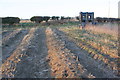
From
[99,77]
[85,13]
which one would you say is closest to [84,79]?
[99,77]

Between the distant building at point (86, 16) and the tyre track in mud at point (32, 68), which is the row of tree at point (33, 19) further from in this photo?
the tyre track in mud at point (32, 68)

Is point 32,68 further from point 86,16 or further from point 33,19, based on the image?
point 33,19

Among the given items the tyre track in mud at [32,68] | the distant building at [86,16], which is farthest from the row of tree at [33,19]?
the tyre track in mud at [32,68]

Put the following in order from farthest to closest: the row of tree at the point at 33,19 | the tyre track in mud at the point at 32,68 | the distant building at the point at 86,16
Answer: the row of tree at the point at 33,19, the distant building at the point at 86,16, the tyre track in mud at the point at 32,68

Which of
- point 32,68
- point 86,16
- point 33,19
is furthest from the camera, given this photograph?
point 33,19

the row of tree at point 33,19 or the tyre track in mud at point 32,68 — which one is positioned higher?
the row of tree at point 33,19

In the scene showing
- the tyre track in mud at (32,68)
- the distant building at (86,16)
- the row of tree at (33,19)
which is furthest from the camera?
the row of tree at (33,19)

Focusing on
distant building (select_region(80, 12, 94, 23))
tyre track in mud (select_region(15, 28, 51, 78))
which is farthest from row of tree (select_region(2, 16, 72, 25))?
tyre track in mud (select_region(15, 28, 51, 78))

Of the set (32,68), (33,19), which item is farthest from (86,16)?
(33,19)

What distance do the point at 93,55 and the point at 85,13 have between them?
18754mm

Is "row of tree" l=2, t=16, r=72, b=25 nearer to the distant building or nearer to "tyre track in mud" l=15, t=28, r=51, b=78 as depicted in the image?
the distant building

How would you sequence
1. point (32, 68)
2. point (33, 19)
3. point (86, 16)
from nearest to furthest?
point (32, 68) → point (86, 16) → point (33, 19)

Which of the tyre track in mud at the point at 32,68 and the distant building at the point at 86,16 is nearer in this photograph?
the tyre track in mud at the point at 32,68

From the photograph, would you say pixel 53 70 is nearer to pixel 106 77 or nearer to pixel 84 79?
pixel 84 79
